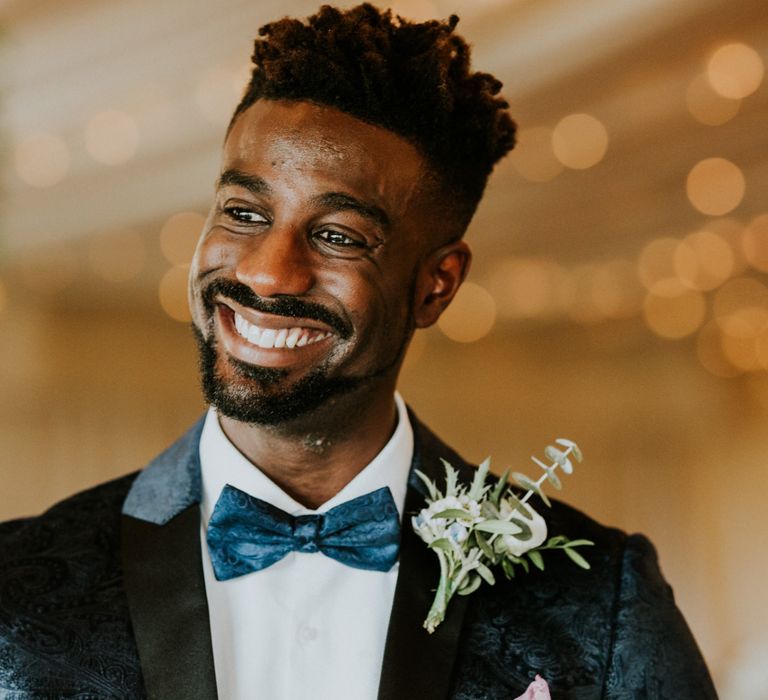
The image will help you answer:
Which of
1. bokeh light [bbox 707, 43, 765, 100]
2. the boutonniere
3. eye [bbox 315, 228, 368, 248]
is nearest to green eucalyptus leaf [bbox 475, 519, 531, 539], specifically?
the boutonniere

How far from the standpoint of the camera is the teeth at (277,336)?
6.79ft

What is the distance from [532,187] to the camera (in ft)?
22.0

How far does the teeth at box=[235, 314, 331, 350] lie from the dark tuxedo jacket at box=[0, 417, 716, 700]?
264 millimetres

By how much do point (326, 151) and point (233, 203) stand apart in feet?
0.60

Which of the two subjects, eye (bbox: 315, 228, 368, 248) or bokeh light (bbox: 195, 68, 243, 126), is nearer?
eye (bbox: 315, 228, 368, 248)

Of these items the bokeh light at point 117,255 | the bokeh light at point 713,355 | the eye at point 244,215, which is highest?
the bokeh light at point 713,355

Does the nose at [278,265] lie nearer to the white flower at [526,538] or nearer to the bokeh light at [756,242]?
the white flower at [526,538]

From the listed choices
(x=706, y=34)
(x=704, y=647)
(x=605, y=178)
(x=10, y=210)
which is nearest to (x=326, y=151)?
(x=706, y=34)

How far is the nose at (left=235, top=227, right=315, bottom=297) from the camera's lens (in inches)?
80.5

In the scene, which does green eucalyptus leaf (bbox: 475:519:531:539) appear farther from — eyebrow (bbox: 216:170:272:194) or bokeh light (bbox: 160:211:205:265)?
bokeh light (bbox: 160:211:205:265)

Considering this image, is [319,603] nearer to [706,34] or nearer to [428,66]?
[428,66]

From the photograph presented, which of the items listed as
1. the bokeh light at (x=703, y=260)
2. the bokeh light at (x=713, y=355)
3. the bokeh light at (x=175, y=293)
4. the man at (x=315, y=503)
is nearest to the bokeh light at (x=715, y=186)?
the bokeh light at (x=703, y=260)

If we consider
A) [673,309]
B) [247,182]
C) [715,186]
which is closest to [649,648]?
[247,182]

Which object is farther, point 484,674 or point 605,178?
point 605,178
